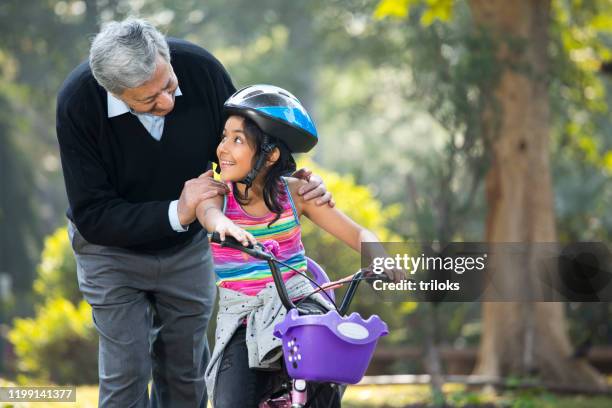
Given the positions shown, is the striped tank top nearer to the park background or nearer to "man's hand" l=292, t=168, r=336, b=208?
"man's hand" l=292, t=168, r=336, b=208

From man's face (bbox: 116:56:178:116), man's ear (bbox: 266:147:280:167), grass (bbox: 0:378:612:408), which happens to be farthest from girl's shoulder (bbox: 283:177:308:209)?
grass (bbox: 0:378:612:408)

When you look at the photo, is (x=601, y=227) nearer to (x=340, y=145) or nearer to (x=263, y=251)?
(x=263, y=251)

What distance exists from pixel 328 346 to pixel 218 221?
2.12 feet

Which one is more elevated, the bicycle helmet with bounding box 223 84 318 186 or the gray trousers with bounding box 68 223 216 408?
the bicycle helmet with bounding box 223 84 318 186

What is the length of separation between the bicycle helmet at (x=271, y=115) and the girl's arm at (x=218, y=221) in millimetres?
155

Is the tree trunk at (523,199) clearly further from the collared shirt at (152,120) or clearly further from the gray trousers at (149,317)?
the collared shirt at (152,120)

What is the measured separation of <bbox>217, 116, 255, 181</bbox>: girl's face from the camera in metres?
3.88

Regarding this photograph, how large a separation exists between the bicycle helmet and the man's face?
293mm

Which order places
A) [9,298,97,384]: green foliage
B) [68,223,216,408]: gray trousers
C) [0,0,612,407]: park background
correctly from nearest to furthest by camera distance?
[68,223,216,408]: gray trousers, [0,0,612,407]: park background, [9,298,97,384]: green foliage

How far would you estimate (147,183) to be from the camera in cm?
438

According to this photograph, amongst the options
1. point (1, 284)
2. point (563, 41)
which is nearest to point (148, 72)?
point (563, 41)

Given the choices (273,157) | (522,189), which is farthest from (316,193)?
(522,189)

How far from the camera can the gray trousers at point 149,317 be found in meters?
4.41

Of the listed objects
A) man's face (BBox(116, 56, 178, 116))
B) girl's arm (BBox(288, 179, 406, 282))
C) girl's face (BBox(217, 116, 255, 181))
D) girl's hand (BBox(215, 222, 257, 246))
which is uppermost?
man's face (BBox(116, 56, 178, 116))
